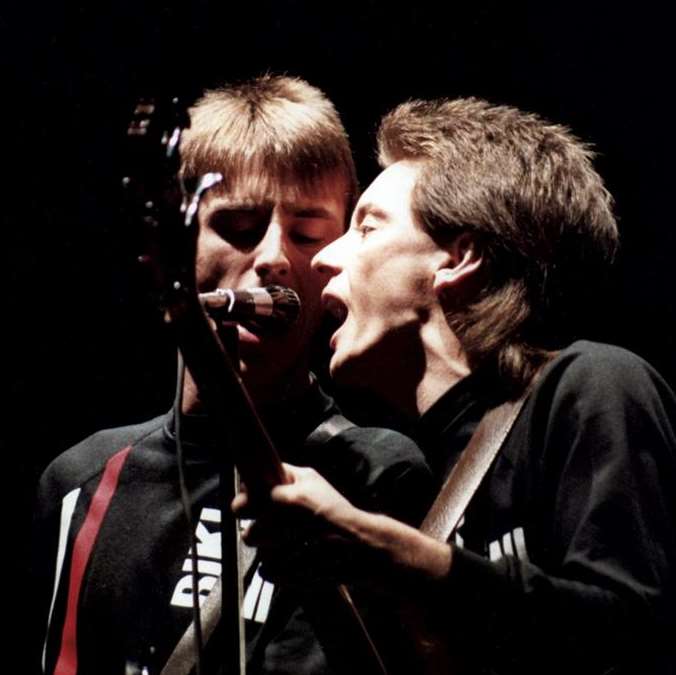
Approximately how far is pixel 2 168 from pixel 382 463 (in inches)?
54.2

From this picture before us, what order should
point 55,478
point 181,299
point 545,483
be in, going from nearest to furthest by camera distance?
point 181,299 → point 545,483 → point 55,478

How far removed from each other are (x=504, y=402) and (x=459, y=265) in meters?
0.32

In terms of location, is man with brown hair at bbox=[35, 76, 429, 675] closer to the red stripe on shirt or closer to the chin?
the red stripe on shirt

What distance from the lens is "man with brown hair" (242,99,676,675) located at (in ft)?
5.32

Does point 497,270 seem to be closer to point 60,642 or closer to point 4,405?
point 60,642

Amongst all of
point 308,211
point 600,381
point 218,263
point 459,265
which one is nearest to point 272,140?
point 308,211

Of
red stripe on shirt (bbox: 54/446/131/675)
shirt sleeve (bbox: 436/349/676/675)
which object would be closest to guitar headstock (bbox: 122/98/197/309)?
shirt sleeve (bbox: 436/349/676/675)

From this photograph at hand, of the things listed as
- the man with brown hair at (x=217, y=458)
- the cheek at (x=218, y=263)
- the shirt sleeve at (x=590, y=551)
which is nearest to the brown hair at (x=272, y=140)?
the man with brown hair at (x=217, y=458)

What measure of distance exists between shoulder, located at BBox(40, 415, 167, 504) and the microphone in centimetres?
71

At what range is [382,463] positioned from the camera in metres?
2.13

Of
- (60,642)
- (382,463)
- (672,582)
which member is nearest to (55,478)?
(60,642)

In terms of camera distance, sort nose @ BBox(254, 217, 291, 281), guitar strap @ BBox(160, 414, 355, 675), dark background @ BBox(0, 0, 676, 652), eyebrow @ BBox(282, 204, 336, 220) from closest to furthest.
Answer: guitar strap @ BBox(160, 414, 355, 675), nose @ BBox(254, 217, 291, 281), eyebrow @ BBox(282, 204, 336, 220), dark background @ BBox(0, 0, 676, 652)

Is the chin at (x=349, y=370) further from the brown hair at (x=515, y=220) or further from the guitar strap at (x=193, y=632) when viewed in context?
the guitar strap at (x=193, y=632)

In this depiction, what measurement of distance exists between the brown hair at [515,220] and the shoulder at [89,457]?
72 cm
